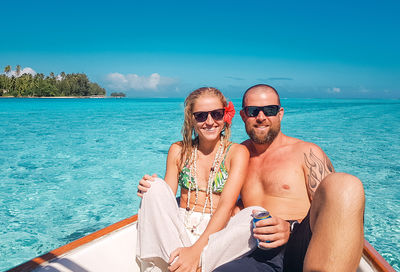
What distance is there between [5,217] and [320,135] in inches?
486

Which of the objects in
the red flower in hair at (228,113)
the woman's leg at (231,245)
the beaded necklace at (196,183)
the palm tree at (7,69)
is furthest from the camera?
the palm tree at (7,69)

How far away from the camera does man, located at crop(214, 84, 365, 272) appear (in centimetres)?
137

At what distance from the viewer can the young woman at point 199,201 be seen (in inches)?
71.3

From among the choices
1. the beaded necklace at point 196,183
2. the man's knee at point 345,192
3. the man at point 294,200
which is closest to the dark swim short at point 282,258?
the man at point 294,200

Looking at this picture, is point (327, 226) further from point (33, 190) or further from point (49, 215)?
point (33, 190)

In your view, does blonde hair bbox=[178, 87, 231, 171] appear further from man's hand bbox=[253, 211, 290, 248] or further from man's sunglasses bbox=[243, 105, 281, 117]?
man's hand bbox=[253, 211, 290, 248]

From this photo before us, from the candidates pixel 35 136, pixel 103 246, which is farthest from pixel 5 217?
pixel 35 136

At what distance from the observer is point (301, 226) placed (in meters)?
1.75

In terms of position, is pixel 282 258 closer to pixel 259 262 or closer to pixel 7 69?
pixel 259 262

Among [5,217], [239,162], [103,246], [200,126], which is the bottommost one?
[5,217]

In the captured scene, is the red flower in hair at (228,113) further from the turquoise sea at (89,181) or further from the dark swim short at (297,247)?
the turquoise sea at (89,181)

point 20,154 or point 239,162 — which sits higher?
point 239,162

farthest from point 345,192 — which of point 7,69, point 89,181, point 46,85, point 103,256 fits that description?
point 7,69

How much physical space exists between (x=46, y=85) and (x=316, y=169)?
65.7 metres
